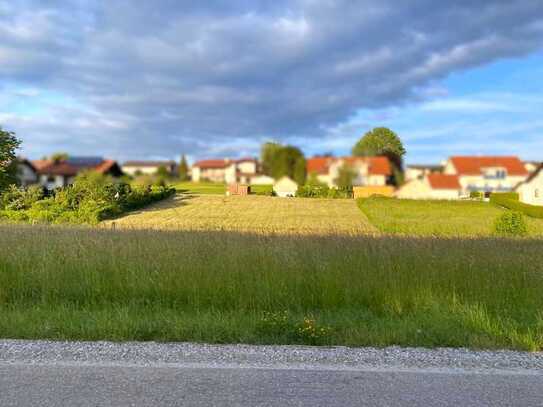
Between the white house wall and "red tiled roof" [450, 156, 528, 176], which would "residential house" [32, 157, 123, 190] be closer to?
"red tiled roof" [450, 156, 528, 176]

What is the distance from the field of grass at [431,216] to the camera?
33.0ft

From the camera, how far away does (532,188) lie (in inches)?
413

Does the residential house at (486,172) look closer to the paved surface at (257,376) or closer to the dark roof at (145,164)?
the paved surface at (257,376)

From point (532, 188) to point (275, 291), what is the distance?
330 inches

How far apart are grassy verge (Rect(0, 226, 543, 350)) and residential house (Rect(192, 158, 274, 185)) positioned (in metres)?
2.60

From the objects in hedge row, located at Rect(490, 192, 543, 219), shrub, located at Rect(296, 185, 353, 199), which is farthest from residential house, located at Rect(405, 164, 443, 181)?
hedge row, located at Rect(490, 192, 543, 219)

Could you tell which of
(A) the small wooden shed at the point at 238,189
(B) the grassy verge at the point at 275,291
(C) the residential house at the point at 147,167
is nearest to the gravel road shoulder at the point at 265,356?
(B) the grassy verge at the point at 275,291

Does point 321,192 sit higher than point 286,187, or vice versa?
point 286,187

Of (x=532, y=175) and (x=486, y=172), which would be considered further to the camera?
(x=532, y=175)

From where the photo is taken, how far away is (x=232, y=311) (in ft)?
18.8

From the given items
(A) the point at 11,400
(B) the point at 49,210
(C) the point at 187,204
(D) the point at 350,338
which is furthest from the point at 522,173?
(B) the point at 49,210

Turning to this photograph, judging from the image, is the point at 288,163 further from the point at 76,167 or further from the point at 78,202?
the point at 78,202

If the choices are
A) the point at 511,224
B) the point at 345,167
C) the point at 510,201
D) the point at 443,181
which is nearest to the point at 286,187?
the point at 345,167

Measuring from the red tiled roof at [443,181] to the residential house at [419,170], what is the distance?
0.60ft
